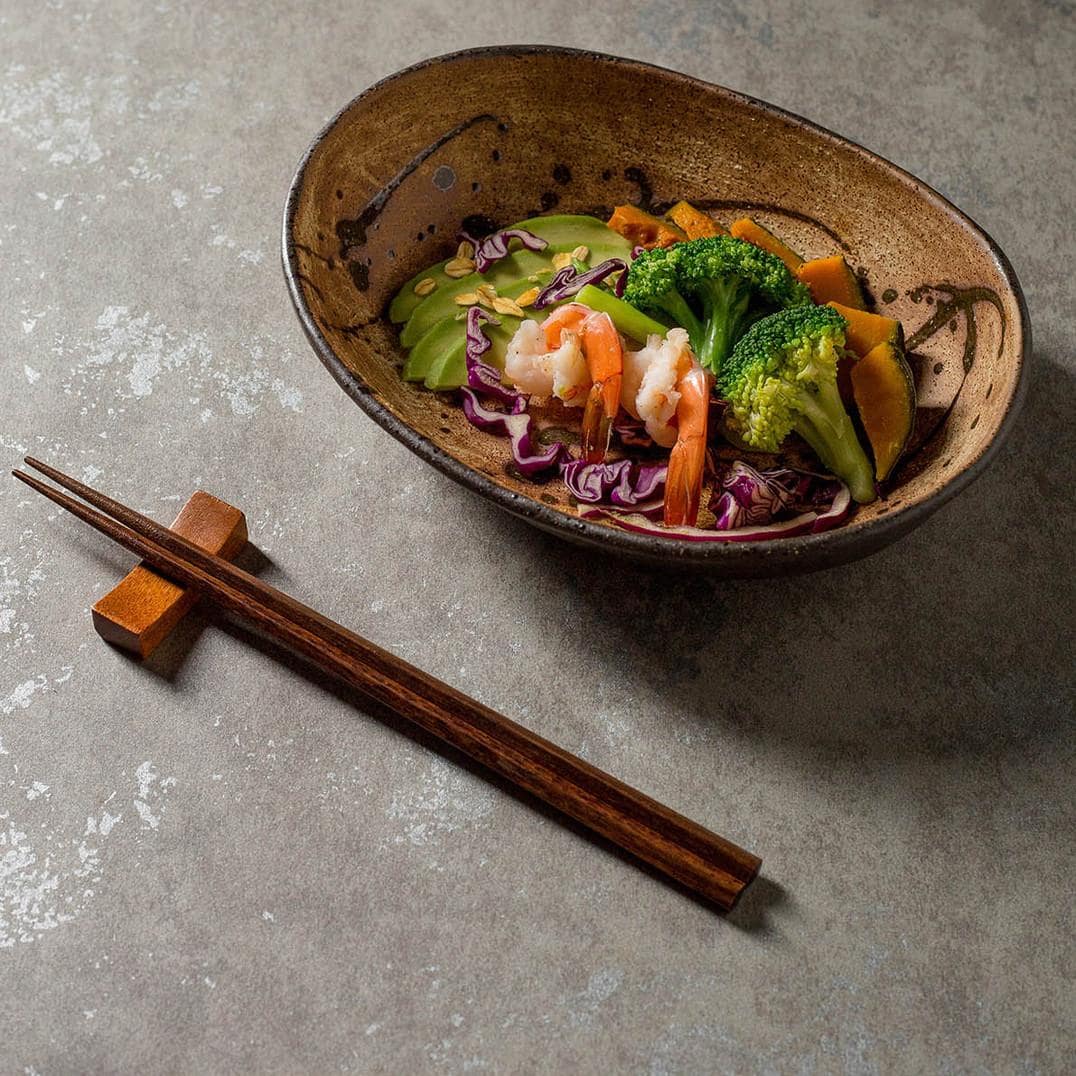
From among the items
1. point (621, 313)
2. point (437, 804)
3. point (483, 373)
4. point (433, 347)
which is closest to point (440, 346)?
point (433, 347)

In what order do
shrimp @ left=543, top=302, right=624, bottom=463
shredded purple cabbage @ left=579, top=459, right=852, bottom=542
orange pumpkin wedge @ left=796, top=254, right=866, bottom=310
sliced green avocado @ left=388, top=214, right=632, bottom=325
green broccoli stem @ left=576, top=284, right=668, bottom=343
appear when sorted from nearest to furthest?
1. shredded purple cabbage @ left=579, top=459, right=852, bottom=542
2. shrimp @ left=543, top=302, right=624, bottom=463
3. green broccoli stem @ left=576, top=284, right=668, bottom=343
4. orange pumpkin wedge @ left=796, top=254, right=866, bottom=310
5. sliced green avocado @ left=388, top=214, right=632, bottom=325

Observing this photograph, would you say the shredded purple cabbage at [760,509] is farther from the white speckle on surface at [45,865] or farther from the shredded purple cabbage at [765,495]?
the white speckle on surface at [45,865]

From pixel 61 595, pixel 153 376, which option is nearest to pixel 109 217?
pixel 153 376

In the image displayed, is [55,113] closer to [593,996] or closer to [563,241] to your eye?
[563,241]

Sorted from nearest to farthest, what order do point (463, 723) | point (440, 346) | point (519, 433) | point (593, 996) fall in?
point (593, 996) < point (463, 723) < point (519, 433) < point (440, 346)

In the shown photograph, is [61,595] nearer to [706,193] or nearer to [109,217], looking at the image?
[109,217]

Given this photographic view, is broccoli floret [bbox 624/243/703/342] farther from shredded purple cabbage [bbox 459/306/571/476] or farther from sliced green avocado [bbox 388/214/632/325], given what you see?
shredded purple cabbage [bbox 459/306/571/476]

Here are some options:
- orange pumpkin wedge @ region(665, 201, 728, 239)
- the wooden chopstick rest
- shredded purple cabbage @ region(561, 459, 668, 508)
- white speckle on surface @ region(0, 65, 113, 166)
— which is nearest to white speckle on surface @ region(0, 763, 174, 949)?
the wooden chopstick rest

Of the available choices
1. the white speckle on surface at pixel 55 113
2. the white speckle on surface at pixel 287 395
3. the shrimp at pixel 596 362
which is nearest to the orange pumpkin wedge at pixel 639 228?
the shrimp at pixel 596 362
